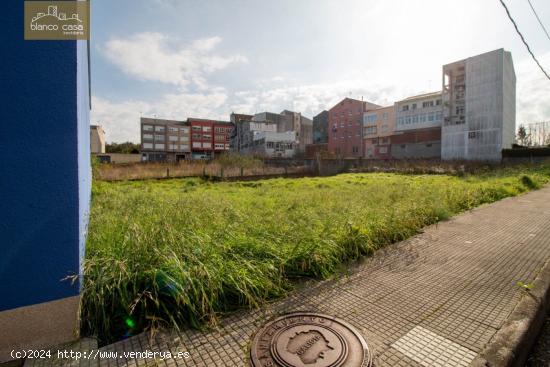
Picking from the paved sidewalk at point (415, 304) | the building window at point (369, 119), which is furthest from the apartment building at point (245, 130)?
the paved sidewalk at point (415, 304)

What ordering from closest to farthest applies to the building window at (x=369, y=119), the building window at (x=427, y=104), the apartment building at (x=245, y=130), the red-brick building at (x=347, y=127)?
the building window at (x=427, y=104), the building window at (x=369, y=119), the red-brick building at (x=347, y=127), the apartment building at (x=245, y=130)

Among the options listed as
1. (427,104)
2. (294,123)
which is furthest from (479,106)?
(294,123)

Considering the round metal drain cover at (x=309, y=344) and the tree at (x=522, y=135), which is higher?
the tree at (x=522, y=135)

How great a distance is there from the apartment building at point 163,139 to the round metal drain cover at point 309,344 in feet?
200

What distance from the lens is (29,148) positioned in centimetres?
182

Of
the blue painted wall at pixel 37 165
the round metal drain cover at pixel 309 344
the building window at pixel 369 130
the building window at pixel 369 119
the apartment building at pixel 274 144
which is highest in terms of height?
the building window at pixel 369 119

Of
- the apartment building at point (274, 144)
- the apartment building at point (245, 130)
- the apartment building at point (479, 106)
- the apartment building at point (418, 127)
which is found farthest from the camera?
the apartment building at point (245, 130)

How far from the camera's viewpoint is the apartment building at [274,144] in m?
50.4

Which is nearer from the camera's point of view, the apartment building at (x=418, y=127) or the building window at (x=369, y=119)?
the apartment building at (x=418, y=127)

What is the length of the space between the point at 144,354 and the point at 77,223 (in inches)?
41.8

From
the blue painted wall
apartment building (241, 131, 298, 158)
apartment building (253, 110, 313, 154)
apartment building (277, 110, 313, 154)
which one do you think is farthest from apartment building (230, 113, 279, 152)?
the blue painted wall

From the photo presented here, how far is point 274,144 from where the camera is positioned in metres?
51.3

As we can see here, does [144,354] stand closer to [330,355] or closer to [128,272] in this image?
[128,272]

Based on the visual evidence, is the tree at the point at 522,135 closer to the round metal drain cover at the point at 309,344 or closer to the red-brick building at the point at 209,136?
the red-brick building at the point at 209,136
